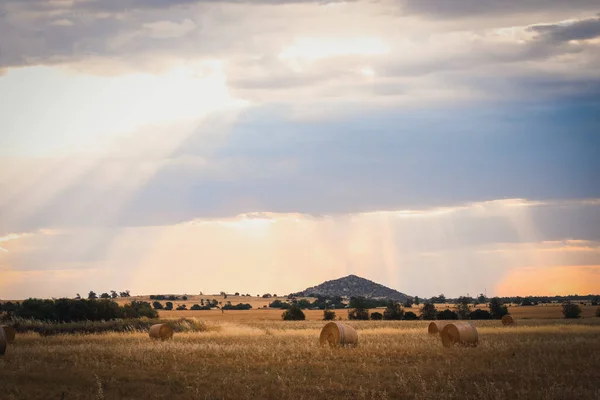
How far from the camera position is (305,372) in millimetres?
26453

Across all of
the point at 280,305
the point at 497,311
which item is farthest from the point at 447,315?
the point at 280,305

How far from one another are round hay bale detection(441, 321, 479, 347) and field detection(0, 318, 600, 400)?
29.5 inches

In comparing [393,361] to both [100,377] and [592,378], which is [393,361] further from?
[100,377]

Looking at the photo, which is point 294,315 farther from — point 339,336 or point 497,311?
point 339,336

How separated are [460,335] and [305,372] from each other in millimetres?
13763

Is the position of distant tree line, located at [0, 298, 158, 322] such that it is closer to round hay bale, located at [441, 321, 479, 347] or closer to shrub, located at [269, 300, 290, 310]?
A: round hay bale, located at [441, 321, 479, 347]

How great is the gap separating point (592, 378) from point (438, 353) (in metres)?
9.13

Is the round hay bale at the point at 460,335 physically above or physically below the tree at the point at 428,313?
below

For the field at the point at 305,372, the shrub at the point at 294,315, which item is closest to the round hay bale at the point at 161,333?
the field at the point at 305,372

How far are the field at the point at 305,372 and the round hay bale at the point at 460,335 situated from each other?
748 millimetres

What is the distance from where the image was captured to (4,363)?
28547 mm

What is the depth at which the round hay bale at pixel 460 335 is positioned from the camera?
37312 mm

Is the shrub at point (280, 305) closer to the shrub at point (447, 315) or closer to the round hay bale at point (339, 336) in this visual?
the shrub at point (447, 315)

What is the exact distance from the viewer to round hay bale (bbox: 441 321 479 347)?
3731 cm
